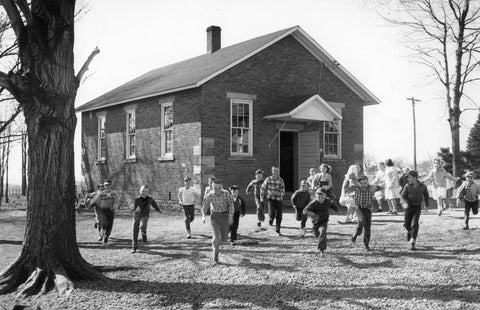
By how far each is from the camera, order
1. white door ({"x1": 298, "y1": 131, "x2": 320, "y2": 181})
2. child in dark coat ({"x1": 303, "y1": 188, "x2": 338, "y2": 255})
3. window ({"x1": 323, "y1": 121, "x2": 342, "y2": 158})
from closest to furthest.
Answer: child in dark coat ({"x1": 303, "y1": 188, "x2": 338, "y2": 255}) → white door ({"x1": 298, "y1": 131, "x2": 320, "y2": 181}) → window ({"x1": 323, "y1": 121, "x2": 342, "y2": 158})

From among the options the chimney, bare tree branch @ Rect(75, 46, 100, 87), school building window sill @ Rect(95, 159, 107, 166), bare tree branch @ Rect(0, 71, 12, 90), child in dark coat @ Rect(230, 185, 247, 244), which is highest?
the chimney

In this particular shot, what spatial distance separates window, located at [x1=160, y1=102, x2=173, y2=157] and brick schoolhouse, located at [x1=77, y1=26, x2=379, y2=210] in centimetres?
4

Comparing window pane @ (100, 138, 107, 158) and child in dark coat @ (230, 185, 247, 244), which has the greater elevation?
window pane @ (100, 138, 107, 158)

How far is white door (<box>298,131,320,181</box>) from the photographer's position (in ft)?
69.4

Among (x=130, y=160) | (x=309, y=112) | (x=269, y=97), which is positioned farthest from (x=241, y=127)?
(x=130, y=160)

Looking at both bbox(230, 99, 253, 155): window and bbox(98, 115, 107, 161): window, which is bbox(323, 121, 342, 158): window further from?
bbox(98, 115, 107, 161): window

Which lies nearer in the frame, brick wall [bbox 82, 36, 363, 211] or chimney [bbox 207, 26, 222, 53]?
brick wall [bbox 82, 36, 363, 211]

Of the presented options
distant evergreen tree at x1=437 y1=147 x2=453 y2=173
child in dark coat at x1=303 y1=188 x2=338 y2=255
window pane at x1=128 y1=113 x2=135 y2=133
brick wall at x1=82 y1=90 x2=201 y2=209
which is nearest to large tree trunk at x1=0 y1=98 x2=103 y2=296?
child in dark coat at x1=303 y1=188 x2=338 y2=255

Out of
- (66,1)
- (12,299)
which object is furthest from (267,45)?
(12,299)

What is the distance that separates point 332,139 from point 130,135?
9.57 m

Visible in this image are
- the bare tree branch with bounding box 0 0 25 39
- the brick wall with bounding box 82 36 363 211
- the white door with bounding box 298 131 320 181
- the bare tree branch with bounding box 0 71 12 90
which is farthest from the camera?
the white door with bounding box 298 131 320 181

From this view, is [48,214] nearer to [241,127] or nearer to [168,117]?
[241,127]

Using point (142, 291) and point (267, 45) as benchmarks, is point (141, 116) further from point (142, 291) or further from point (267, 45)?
point (142, 291)

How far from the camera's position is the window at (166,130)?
20938 millimetres
